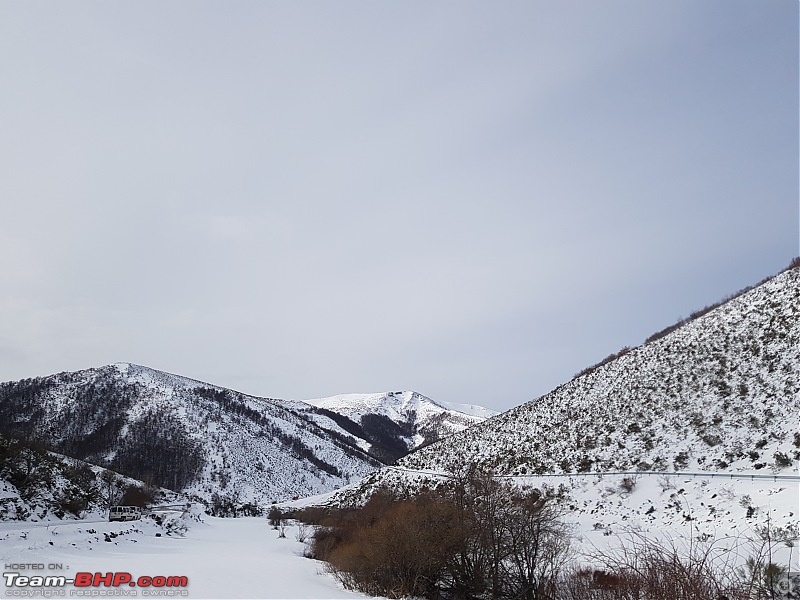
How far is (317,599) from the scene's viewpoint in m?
17.9

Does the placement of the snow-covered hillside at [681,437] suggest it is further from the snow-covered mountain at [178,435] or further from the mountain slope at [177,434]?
the mountain slope at [177,434]

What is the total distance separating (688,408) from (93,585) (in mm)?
33806

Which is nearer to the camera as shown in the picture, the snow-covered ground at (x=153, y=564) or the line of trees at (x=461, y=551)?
the snow-covered ground at (x=153, y=564)

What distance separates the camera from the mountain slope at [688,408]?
26500 mm

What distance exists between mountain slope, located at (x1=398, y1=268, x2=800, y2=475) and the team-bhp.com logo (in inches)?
1020

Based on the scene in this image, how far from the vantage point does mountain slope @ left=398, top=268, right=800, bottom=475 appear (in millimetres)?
Result: 26500

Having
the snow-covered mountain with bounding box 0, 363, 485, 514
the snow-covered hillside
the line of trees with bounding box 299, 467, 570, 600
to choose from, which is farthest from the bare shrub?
the snow-covered mountain with bounding box 0, 363, 485, 514

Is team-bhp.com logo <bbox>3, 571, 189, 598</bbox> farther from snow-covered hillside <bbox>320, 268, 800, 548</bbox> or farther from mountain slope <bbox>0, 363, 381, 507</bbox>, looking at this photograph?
mountain slope <bbox>0, 363, 381, 507</bbox>

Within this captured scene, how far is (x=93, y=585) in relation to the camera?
49.0 ft

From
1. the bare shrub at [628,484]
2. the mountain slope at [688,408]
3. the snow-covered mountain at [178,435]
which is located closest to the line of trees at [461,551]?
the bare shrub at [628,484]

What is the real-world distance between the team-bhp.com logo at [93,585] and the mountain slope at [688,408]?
25.9 metres

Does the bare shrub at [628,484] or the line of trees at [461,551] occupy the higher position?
the bare shrub at [628,484]

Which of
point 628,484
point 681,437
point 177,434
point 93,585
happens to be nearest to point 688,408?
point 681,437

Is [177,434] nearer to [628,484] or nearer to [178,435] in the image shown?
[178,435]
